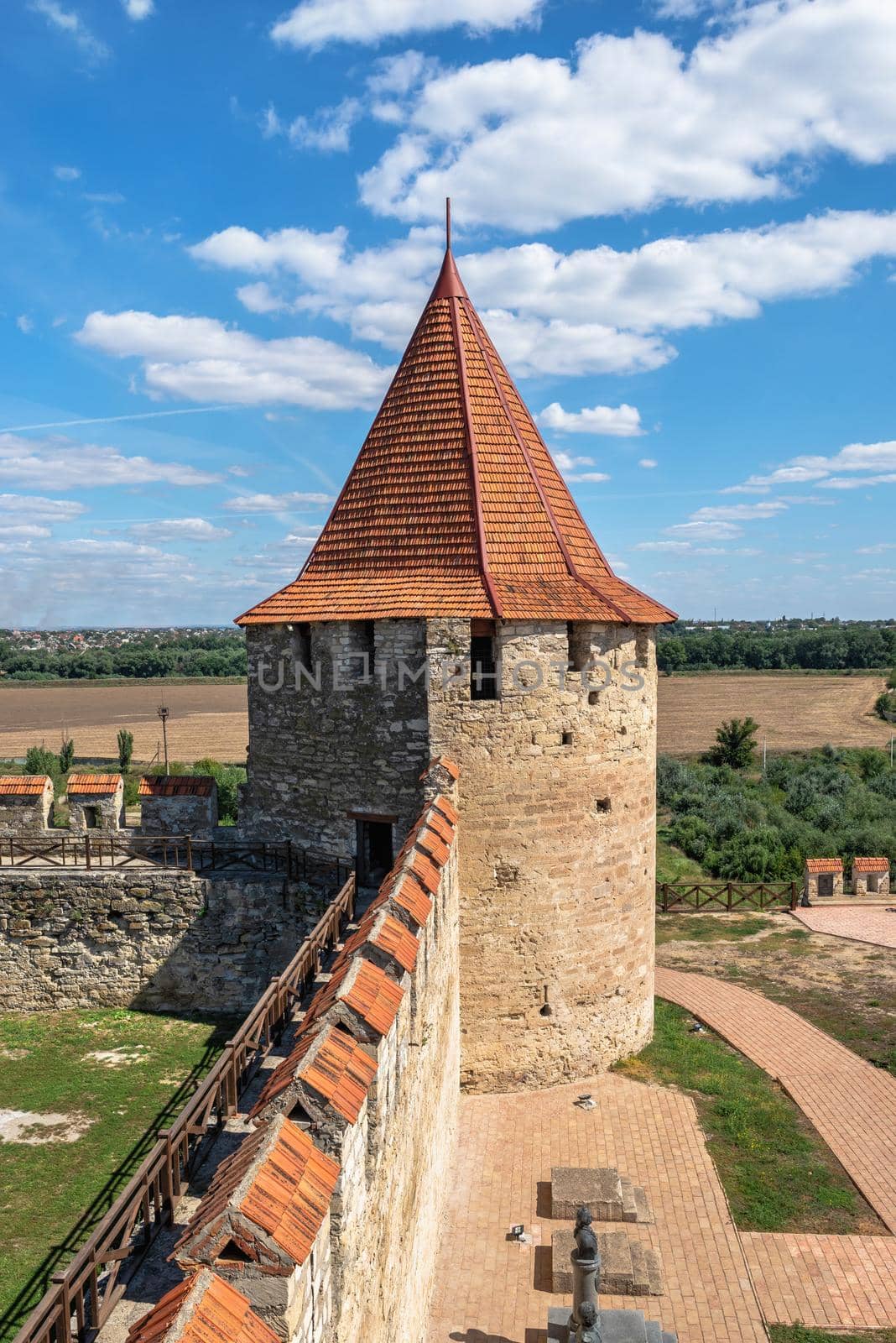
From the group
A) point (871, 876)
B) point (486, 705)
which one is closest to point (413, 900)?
point (486, 705)

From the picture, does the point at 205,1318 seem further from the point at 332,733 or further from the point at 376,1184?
the point at 332,733

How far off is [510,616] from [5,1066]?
7850 mm

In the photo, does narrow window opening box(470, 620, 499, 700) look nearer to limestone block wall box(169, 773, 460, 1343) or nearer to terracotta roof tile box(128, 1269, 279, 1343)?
limestone block wall box(169, 773, 460, 1343)

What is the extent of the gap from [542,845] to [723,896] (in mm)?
12211

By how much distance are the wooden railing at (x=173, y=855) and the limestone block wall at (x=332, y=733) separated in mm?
226

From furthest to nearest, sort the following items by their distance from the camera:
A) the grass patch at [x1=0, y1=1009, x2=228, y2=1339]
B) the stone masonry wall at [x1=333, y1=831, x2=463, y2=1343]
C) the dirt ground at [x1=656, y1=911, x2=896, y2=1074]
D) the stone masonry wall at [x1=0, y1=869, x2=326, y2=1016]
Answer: the dirt ground at [x1=656, y1=911, x2=896, y2=1074], the stone masonry wall at [x1=0, y1=869, x2=326, y2=1016], the grass patch at [x1=0, y1=1009, x2=228, y2=1339], the stone masonry wall at [x1=333, y1=831, x2=463, y2=1343]

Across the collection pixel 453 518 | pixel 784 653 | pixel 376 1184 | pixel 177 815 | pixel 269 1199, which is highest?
pixel 453 518

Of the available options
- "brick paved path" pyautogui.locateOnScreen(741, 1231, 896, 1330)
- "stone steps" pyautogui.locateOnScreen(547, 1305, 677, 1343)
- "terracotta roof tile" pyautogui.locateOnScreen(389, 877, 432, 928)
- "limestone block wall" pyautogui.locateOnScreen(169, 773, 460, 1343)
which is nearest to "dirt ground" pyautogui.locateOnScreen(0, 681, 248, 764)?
"limestone block wall" pyautogui.locateOnScreen(169, 773, 460, 1343)

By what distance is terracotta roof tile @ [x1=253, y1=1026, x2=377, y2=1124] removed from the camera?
13.5 feet

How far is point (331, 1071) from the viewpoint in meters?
4.29

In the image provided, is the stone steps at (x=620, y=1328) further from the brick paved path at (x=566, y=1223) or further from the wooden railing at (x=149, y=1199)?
the wooden railing at (x=149, y=1199)

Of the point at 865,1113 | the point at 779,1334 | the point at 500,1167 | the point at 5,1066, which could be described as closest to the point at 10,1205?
the point at 5,1066

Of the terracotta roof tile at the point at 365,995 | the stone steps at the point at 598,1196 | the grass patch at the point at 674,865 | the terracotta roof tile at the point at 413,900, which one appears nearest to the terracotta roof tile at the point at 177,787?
the terracotta roof tile at the point at 413,900

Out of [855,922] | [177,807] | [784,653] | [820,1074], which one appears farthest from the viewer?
[784,653]
